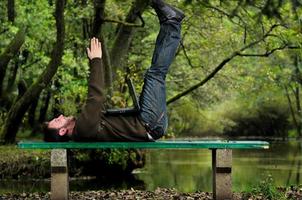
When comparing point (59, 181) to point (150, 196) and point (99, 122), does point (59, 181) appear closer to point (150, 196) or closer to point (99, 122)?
point (99, 122)

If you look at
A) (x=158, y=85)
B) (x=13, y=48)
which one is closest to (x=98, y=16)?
(x=13, y=48)

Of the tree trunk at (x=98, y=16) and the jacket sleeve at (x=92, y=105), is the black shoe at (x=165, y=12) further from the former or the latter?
the tree trunk at (x=98, y=16)

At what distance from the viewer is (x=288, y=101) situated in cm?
5378

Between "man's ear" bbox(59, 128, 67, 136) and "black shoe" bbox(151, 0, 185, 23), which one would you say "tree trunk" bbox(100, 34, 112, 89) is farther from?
"man's ear" bbox(59, 128, 67, 136)

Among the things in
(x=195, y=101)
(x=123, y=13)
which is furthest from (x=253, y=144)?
(x=195, y=101)

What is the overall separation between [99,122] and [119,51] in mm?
11773

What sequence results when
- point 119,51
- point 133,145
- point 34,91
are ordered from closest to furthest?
point 133,145
point 34,91
point 119,51

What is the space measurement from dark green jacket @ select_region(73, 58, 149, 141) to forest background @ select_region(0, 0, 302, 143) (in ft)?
11.5

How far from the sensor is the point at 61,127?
26.5 ft

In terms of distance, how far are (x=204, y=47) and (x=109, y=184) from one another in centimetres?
893

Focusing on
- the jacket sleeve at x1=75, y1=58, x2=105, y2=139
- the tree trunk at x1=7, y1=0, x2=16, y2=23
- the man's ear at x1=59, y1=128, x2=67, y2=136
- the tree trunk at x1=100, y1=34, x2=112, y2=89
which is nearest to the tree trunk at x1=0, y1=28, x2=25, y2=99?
the tree trunk at x1=7, y1=0, x2=16, y2=23

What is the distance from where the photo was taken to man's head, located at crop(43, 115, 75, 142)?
317 inches

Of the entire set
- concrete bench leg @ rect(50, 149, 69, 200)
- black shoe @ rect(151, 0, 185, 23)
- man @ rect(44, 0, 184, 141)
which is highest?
black shoe @ rect(151, 0, 185, 23)

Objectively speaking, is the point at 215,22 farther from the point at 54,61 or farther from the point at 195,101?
the point at 195,101
